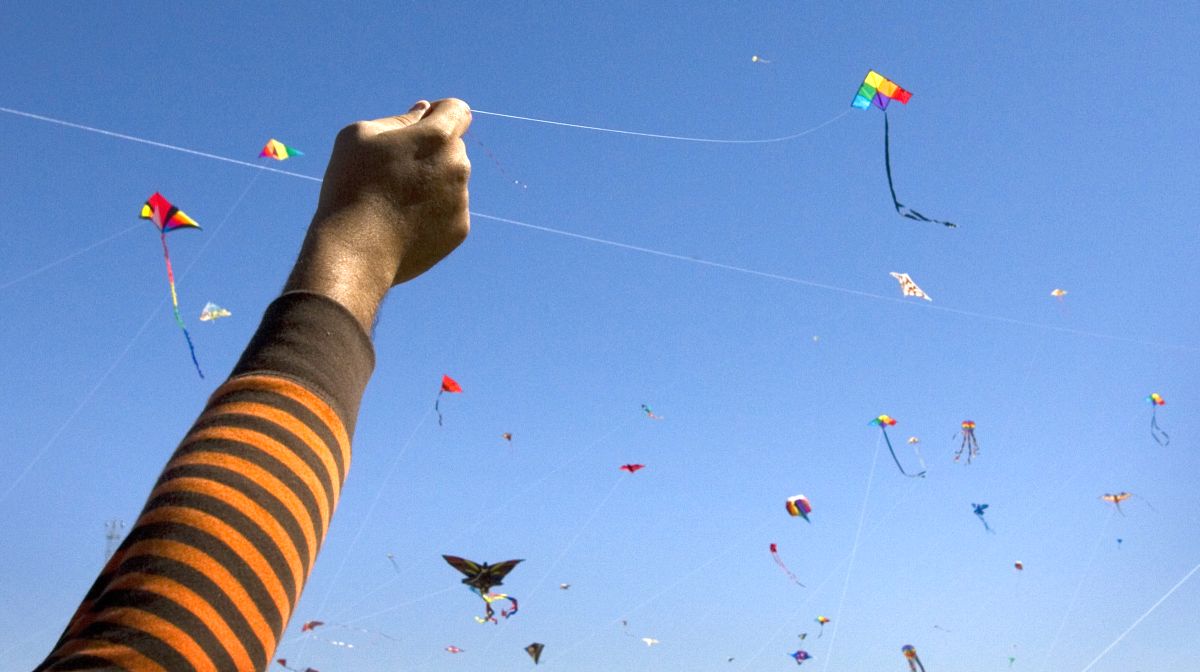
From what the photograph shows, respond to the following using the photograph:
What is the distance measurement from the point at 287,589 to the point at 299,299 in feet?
0.87

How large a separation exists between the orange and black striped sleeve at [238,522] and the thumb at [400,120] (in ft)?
0.90

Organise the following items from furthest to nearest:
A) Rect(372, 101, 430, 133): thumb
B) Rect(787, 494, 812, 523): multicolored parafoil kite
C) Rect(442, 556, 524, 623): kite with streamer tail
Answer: Rect(787, 494, 812, 523): multicolored parafoil kite → Rect(442, 556, 524, 623): kite with streamer tail → Rect(372, 101, 430, 133): thumb

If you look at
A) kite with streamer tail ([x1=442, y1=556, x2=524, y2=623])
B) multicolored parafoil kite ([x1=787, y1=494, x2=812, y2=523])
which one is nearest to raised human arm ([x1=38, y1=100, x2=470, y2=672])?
kite with streamer tail ([x1=442, y1=556, x2=524, y2=623])

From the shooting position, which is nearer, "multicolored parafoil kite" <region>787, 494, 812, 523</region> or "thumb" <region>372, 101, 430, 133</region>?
"thumb" <region>372, 101, 430, 133</region>

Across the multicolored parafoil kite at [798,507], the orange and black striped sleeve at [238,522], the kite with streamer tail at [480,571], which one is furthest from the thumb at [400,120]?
the multicolored parafoil kite at [798,507]

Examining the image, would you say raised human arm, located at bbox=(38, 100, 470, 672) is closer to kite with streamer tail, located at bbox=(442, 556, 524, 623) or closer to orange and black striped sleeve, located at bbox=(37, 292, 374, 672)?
orange and black striped sleeve, located at bbox=(37, 292, 374, 672)

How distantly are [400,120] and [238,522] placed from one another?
1.82 feet

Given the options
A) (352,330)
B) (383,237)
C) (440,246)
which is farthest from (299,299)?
(440,246)

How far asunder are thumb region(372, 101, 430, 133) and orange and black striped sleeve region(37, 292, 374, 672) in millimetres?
274

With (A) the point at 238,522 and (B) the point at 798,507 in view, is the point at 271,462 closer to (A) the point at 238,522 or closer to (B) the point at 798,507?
(A) the point at 238,522

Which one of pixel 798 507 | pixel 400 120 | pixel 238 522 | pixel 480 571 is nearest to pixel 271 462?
pixel 238 522

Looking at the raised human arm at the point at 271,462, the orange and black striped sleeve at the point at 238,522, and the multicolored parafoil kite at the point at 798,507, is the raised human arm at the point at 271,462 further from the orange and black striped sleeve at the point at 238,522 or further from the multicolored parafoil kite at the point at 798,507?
the multicolored parafoil kite at the point at 798,507

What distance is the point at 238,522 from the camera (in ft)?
2.10

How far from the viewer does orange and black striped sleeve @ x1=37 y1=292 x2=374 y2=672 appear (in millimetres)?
583
